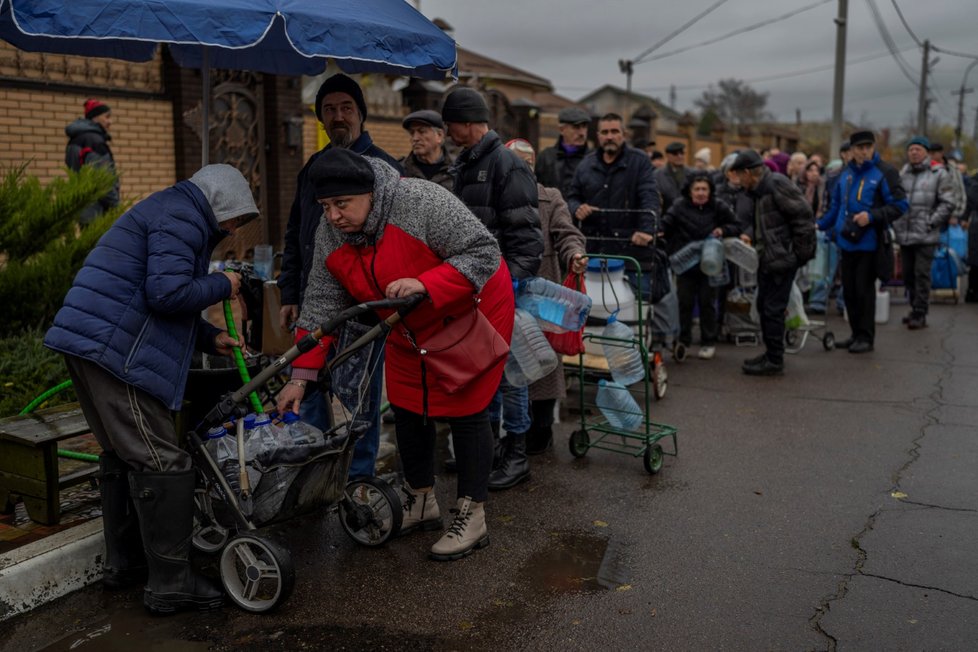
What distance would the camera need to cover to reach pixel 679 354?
368 inches

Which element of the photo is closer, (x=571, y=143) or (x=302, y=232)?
(x=302, y=232)

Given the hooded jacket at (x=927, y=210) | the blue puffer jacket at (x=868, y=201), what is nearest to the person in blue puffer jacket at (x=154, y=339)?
the blue puffer jacket at (x=868, y=201)

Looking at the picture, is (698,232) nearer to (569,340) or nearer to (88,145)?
(569,340)

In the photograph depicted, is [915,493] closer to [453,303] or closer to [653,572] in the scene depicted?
[653,572]

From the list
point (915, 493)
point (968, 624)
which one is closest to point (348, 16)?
point (968, 624)

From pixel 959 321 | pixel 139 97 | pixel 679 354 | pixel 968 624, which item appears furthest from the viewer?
pixel 959 321

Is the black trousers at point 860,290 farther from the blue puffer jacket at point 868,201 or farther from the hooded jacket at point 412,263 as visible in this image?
the hooded jacket at point 412,263

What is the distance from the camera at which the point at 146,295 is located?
3.80 m

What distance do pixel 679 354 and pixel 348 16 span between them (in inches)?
229

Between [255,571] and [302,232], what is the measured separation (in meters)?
1.85

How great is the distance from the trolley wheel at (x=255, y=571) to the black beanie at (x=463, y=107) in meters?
2.52

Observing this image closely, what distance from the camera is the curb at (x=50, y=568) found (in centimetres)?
399

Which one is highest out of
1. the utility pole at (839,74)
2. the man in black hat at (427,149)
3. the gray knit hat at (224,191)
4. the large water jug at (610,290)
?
the utility pole at (839,74)

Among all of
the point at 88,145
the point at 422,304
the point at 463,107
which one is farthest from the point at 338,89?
the point at 88,145
